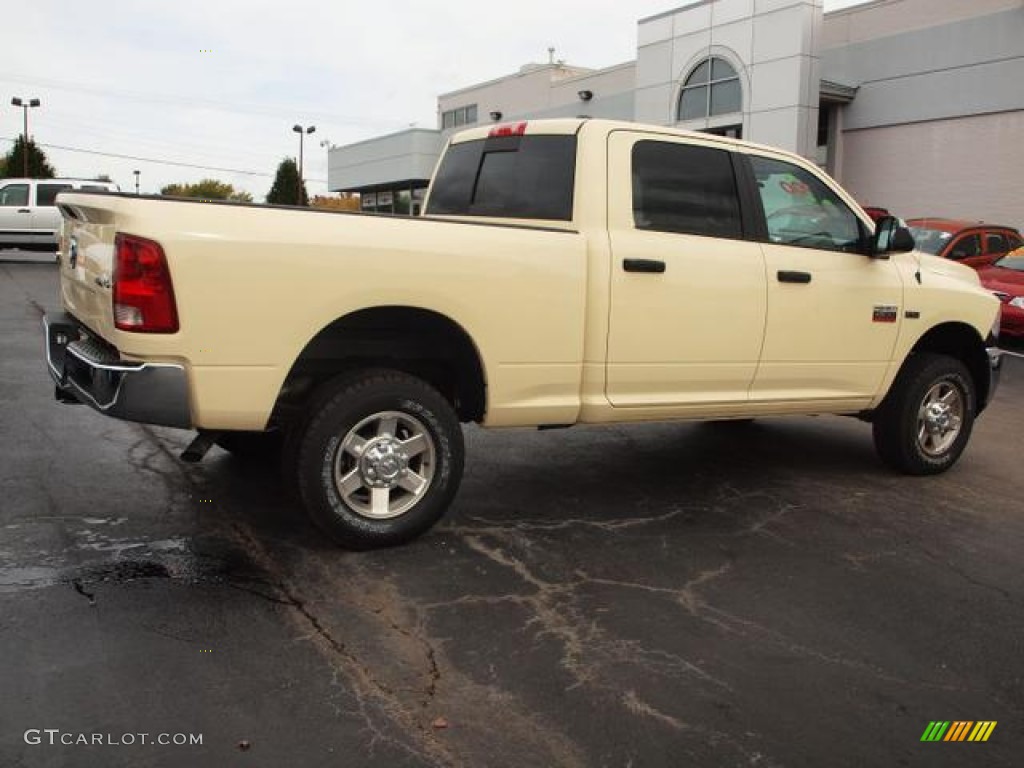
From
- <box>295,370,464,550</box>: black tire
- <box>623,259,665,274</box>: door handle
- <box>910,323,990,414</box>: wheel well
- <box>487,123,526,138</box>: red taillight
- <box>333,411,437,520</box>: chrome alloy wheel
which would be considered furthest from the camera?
<box>910,323,990,414</box>: wheel well

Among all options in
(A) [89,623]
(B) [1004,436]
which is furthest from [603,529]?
(B) [1004,436]

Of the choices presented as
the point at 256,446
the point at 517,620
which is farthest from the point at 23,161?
the point at 517,620

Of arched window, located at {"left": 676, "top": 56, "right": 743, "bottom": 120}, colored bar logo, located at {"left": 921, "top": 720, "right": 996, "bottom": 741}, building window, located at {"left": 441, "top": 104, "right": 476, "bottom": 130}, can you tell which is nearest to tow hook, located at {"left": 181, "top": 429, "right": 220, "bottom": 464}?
colored bar logo, located at {"left": 921, "top": 720, "right": 996, "bottom": 741}

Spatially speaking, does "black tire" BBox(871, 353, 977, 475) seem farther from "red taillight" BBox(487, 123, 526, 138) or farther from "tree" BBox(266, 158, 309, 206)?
"tree" BBox(266, 158, 309, 206)

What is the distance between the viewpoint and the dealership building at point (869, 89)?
965 inches

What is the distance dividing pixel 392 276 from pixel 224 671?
5.80 feet

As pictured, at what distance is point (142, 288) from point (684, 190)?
283 centimetres

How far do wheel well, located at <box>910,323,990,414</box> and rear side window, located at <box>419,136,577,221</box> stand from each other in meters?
2.83

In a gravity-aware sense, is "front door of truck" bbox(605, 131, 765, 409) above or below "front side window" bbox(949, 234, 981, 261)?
below

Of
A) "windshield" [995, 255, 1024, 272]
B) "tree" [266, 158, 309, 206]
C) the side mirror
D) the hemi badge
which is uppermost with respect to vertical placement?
"tree" [266, 158, 309, 206]

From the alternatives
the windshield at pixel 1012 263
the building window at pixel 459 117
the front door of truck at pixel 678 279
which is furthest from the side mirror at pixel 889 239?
the building window at pixel 459 117

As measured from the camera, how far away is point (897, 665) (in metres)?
3.49

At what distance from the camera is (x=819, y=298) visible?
5512 millimetres

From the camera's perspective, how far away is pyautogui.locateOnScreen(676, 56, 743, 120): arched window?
28.8 m
